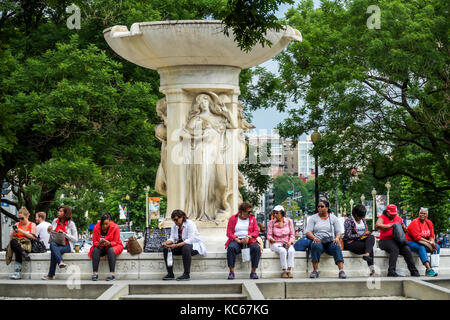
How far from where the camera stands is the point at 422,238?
1436 centimetres

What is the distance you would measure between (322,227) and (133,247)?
3.00 metres

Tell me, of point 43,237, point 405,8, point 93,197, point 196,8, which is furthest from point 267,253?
point 93,197

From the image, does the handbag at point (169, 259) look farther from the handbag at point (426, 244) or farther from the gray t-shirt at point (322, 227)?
the handbag at point (426, 244)

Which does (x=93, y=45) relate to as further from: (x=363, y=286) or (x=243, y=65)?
(x=363, y=286)

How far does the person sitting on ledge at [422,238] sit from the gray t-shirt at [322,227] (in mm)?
1282

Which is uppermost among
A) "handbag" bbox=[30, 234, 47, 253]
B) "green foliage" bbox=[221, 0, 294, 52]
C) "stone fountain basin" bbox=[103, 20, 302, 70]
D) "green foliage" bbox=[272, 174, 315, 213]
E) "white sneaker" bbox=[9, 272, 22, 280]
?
"green foliage" bbox=[272, 174, 315, 213]

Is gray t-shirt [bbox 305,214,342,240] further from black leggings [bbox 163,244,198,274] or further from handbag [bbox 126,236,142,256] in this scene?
handbag [bbox 126,236,142,256]

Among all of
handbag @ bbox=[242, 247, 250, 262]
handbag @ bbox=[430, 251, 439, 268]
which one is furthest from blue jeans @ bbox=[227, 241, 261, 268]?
handbag @ bbox=[430, 251, 439, 268]

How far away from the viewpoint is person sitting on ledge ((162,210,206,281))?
13586 mm

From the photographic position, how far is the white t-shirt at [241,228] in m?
14.0

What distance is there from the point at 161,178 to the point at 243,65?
2558mm

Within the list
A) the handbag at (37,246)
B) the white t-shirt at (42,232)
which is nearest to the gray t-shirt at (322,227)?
the handbag at (37,246)

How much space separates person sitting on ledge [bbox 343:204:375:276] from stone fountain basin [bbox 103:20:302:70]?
10.9 feet

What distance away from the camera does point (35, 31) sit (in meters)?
29.4
